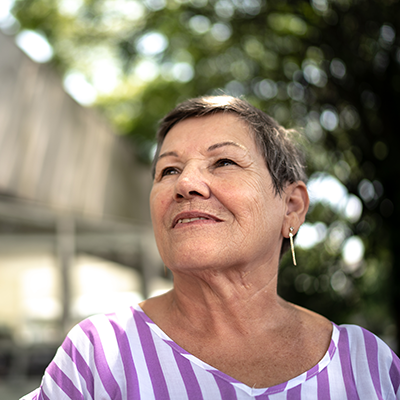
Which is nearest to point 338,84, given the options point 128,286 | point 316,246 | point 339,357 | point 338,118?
point 338,118

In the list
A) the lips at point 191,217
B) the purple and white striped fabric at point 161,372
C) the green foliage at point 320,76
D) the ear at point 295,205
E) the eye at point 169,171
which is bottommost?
the purple and white striped fabric at point 161,372

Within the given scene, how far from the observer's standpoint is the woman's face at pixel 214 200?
1.35 m

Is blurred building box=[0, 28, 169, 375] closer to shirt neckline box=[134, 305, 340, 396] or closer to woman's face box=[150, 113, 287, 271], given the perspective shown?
woman's face box=[150, 113, 287, 271]

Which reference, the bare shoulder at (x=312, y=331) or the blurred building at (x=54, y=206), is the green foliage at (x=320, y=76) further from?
the bare shoulder at (x=312, y=331)

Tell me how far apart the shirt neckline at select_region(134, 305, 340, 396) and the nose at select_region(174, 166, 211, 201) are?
459mm

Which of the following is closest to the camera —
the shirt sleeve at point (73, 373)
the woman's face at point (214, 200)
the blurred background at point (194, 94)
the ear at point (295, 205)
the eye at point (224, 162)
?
the shirt sleeve at point (73, 373)

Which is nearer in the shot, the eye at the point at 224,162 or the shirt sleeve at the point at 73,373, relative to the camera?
the shirt sleeve at the point at 73,373

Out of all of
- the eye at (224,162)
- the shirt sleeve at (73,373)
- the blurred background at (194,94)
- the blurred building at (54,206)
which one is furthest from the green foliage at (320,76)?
the shirt sleeve at (73,373)

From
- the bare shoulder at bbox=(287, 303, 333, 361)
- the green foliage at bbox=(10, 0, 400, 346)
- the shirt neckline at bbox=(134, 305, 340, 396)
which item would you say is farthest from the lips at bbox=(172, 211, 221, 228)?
the green foliage at bbox=(10, 0, 400, 346)

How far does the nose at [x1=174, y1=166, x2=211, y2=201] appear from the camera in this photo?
1.38m

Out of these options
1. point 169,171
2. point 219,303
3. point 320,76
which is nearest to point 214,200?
point 169,171

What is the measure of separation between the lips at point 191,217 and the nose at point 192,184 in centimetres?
6

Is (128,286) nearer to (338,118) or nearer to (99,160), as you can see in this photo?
(99,160)

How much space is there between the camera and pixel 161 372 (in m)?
1.28
